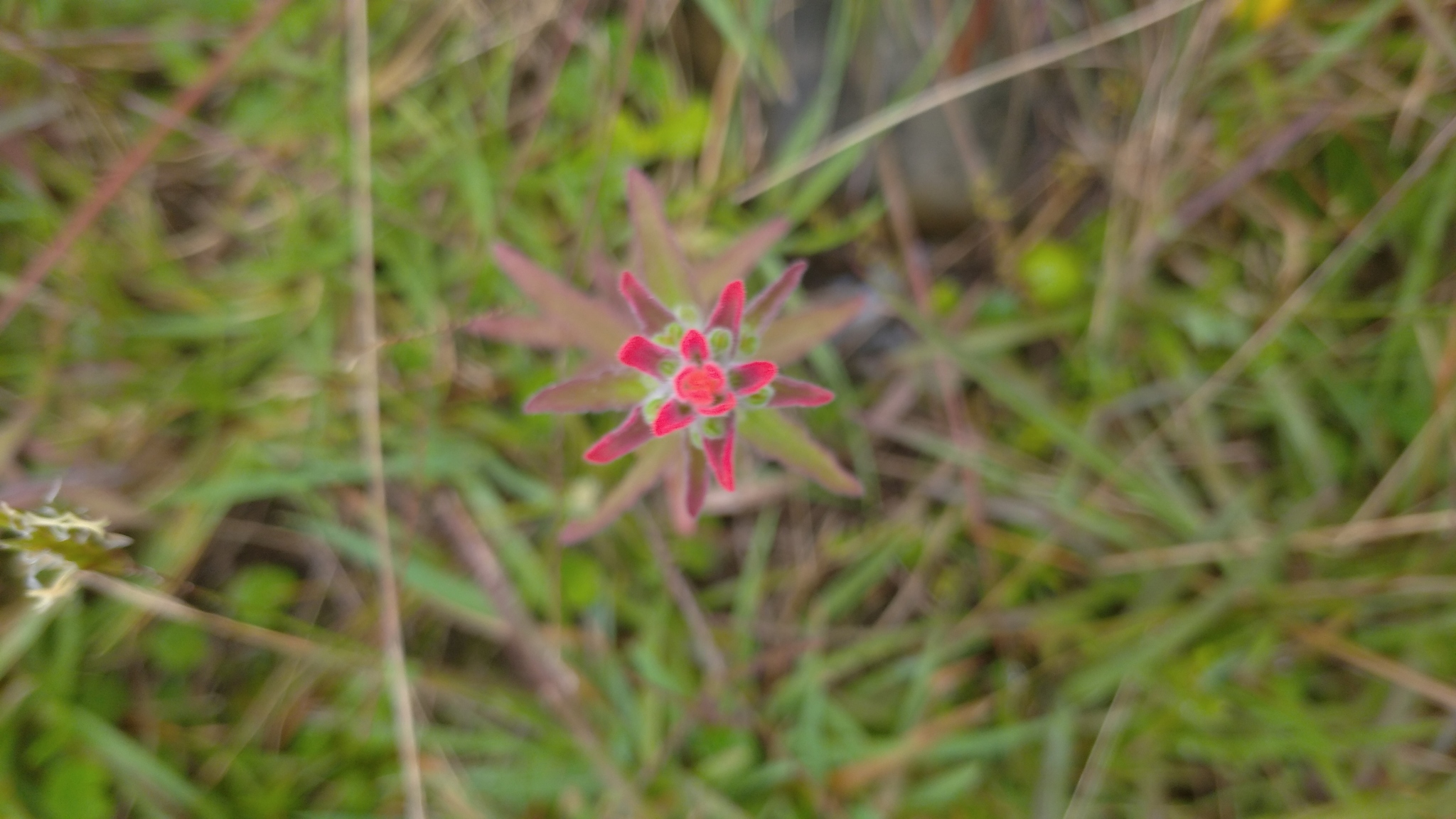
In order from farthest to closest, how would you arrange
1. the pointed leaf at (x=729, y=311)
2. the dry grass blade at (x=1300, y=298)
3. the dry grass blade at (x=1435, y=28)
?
the dry grass blade at (x=1300, y=298)
the dry grass blade at (x=1435, y=28)
the pointed leaf at (x=729, y=311)

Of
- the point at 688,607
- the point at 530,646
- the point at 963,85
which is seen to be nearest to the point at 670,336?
the point at 688,607

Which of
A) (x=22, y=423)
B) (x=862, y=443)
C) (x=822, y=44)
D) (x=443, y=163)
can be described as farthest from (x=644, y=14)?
(x=22, y=423)

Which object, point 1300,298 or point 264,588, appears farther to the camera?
point 264,588

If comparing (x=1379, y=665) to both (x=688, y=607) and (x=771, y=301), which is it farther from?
(x=771, y=301)

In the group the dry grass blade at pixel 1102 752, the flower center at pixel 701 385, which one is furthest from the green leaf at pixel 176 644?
the dry grass blade at pixel 1102 752

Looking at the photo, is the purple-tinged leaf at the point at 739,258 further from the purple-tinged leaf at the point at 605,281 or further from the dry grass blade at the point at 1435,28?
the dry grass blade at the point at 1435,28

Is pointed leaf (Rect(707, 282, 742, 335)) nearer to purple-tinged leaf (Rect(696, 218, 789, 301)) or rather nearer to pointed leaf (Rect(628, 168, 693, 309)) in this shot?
pointed leaf (Rect(628, 168, 693, 309))
